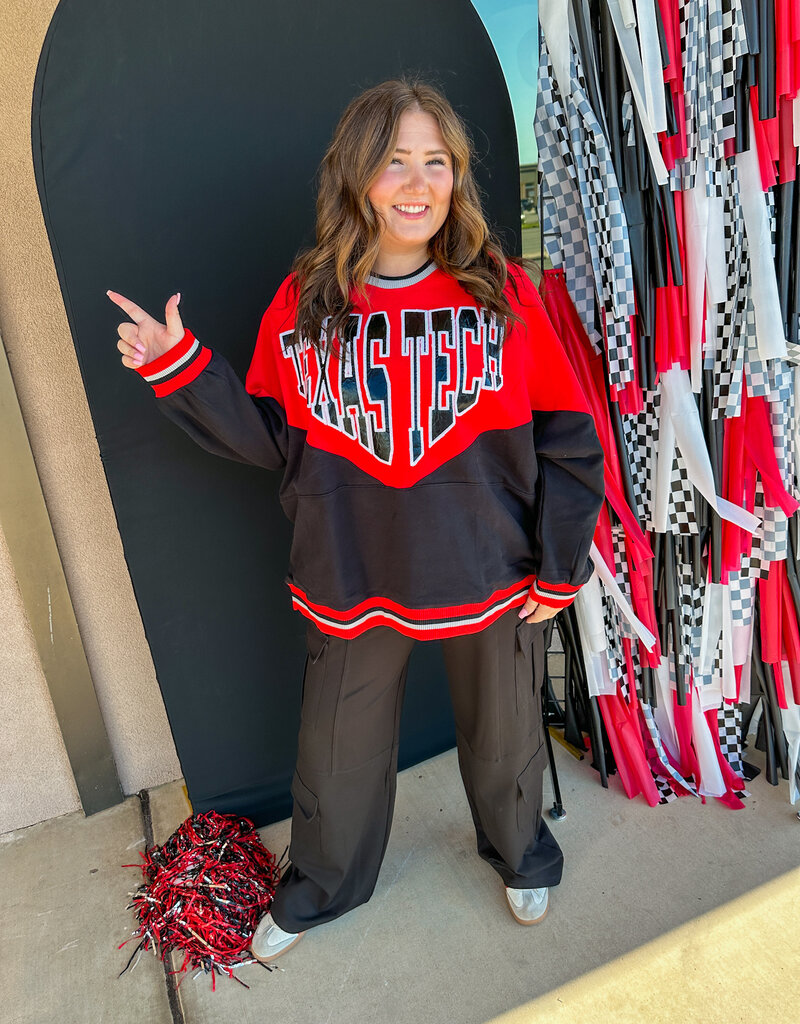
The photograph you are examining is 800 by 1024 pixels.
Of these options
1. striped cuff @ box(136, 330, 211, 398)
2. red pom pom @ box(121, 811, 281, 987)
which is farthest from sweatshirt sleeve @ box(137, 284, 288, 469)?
red pom pom @ box(121, 811, 281, 987)

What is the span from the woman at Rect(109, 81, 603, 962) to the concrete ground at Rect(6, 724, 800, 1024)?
1.41 feet

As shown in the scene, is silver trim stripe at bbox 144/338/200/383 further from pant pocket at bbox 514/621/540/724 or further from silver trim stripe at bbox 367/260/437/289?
pant pocket at bbox 514/621/540/724

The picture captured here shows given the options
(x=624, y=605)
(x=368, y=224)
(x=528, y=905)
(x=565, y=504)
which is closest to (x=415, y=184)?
(x=368, y=224)

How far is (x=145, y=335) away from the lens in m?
1.27

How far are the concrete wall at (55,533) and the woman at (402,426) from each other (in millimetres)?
447

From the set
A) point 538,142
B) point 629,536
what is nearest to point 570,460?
point 629,536

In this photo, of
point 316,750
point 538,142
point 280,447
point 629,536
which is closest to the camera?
point 280,447

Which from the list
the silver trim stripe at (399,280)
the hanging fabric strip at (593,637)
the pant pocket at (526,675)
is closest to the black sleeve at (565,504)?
the pant pocket at (526,675)

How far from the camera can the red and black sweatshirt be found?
1265 millimetres

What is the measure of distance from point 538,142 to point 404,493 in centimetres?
95

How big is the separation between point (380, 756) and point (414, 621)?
1.34 feet

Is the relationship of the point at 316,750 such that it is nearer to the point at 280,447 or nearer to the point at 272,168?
the point at 280,447

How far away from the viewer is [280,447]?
4.58 feet

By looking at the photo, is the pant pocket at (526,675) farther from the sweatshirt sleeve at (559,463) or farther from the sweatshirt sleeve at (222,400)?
the sweatshirt sleeve at (222,400)
